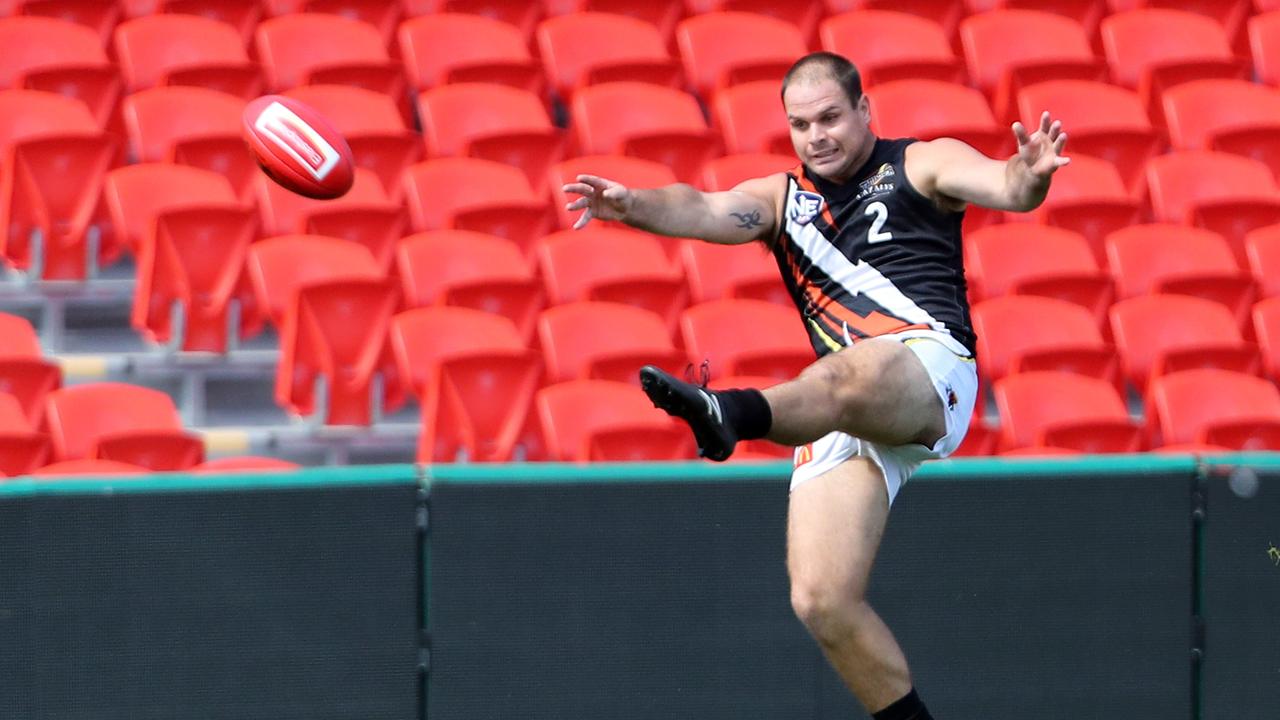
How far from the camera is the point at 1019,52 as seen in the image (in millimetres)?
10828

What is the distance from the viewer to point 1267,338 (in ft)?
29.5

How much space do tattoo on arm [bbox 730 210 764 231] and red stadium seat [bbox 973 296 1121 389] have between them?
3.06 meters

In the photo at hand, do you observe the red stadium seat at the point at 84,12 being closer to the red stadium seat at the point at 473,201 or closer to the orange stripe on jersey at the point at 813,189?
the red stadium seat at the point at 473,201

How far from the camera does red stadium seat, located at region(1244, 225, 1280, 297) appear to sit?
9516 mm

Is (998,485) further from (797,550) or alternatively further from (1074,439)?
(1074,439)

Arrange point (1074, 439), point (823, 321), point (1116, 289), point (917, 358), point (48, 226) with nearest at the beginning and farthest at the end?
1. point (917, 358)
2. point (823, 321)
3. point (1074, 439)
4. point (48, 226)
5. point (1116, 289)

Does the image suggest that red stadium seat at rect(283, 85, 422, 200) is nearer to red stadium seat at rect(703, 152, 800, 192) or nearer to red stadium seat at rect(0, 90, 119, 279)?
red stadium seat at rect(0, 90, 119, 279)

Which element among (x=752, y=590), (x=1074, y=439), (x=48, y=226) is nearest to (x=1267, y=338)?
(x=1074, y=439)

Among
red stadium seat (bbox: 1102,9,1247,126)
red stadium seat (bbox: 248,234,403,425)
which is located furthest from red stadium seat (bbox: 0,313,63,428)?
red stadium seat (bbox: 1102,9,1247,126)

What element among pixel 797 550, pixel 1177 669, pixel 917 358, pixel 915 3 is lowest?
pixel 1177 669

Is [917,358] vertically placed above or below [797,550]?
above

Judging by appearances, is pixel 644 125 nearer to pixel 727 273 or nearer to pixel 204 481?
pixel 727 273

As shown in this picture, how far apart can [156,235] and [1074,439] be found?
4098mm

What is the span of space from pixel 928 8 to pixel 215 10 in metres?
4.13
